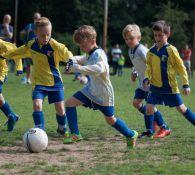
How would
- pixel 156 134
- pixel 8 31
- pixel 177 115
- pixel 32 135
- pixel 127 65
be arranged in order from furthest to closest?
pixel 127 65
pixel 8 31
pixel 177 115
pixel 156 134
pixel 32 135

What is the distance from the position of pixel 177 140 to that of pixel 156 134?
482 millimetres

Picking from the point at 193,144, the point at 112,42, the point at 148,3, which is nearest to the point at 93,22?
the point at 112,42

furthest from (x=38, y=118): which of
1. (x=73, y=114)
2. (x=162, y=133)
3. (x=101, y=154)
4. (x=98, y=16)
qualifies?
(x=98, y=16)

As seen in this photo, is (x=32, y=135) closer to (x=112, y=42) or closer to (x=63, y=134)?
(x=63, y=134)

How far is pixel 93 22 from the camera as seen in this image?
177 feet

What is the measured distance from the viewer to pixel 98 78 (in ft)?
23.7

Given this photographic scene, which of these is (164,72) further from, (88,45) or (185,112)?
(88,45)

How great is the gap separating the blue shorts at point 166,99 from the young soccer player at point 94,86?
3.23ft

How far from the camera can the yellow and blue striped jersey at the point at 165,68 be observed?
7.95 m

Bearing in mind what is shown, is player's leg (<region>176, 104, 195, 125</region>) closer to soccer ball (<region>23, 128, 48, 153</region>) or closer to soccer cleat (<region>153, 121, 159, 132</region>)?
soccer cleat (<region>153, 121, 159, 132</region>)

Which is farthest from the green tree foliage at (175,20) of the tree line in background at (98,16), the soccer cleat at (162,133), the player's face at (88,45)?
the player's face at (88,45)

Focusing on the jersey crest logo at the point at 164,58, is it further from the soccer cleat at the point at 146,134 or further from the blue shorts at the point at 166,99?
the soccer cleat at the point at 146,134

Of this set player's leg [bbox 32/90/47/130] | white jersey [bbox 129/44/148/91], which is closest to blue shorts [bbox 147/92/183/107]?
white jersey [bbox 129/44/148/91]

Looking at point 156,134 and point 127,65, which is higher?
point 156,134
